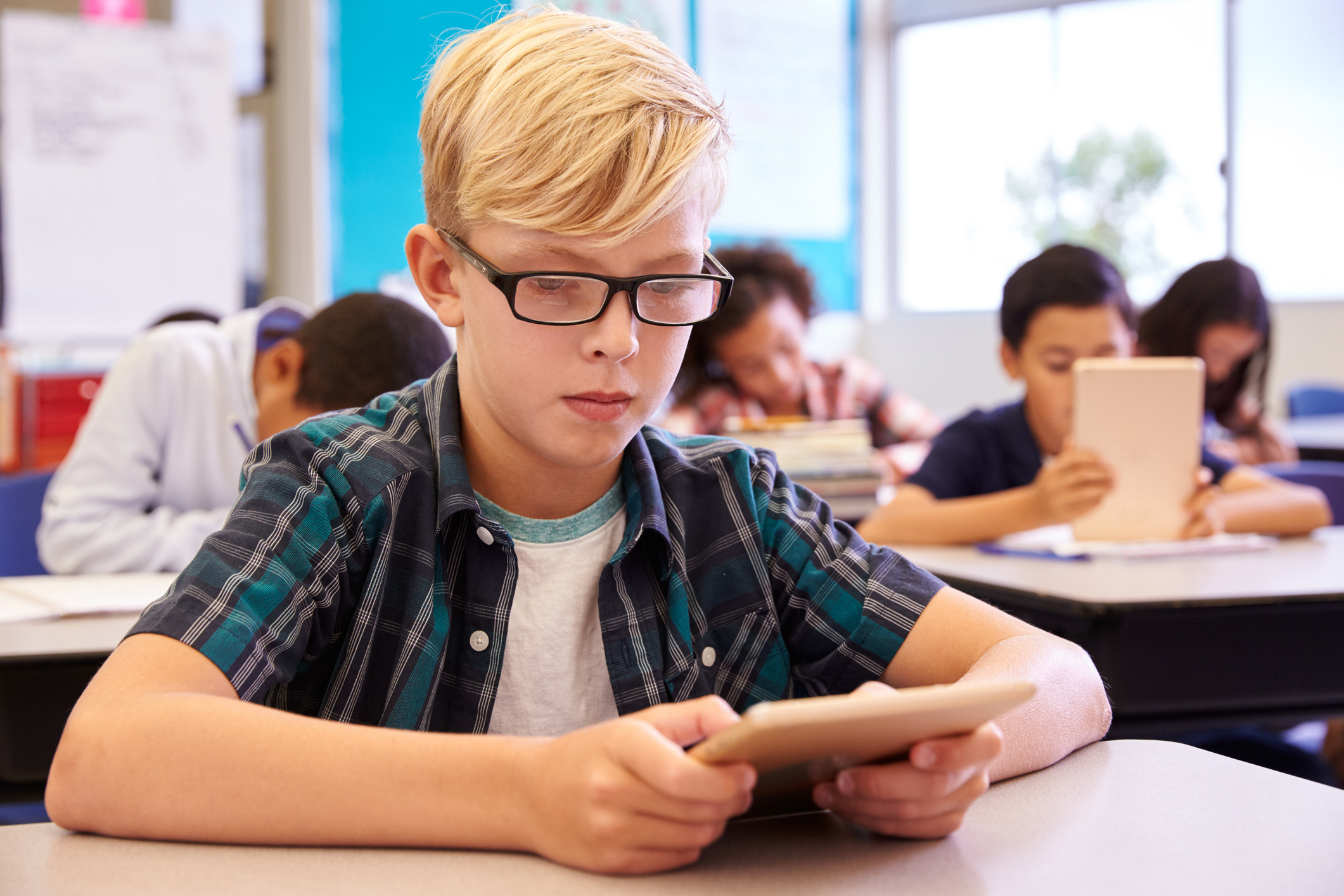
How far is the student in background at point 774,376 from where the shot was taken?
345 cm

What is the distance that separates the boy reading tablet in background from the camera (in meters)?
0.67

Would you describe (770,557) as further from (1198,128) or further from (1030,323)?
(1198,128)

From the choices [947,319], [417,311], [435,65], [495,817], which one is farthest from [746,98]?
[495,817]

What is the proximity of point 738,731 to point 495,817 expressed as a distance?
19 centimetres

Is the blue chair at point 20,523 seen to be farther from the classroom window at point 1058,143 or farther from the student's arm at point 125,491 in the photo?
the classroom window at point 1058,143

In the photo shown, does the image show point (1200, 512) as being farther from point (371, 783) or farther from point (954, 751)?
point (371, 783)

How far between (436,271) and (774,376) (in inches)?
101

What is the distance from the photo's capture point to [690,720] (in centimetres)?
64

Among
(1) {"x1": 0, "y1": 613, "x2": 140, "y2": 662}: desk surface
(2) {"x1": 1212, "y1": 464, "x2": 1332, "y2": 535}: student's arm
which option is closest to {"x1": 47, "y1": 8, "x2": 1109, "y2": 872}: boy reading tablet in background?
(1) {"x1": 0, "y1": 613, "x2": 140, "y2": 662}: desk surface

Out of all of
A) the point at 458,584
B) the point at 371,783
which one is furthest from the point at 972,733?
the point at 458,584

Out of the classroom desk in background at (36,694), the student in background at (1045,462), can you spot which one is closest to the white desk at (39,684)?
the classroom desk in background at (36,694)

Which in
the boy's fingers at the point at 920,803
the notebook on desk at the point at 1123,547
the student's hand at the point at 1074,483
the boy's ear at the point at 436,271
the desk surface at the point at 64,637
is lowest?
the desk surface at the point at 64,637

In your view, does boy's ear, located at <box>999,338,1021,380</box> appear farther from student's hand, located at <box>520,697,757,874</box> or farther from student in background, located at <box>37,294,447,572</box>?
student's hand, located at <box>520,697,757,874</box>

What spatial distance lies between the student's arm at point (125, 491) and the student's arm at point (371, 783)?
106 centimetres
